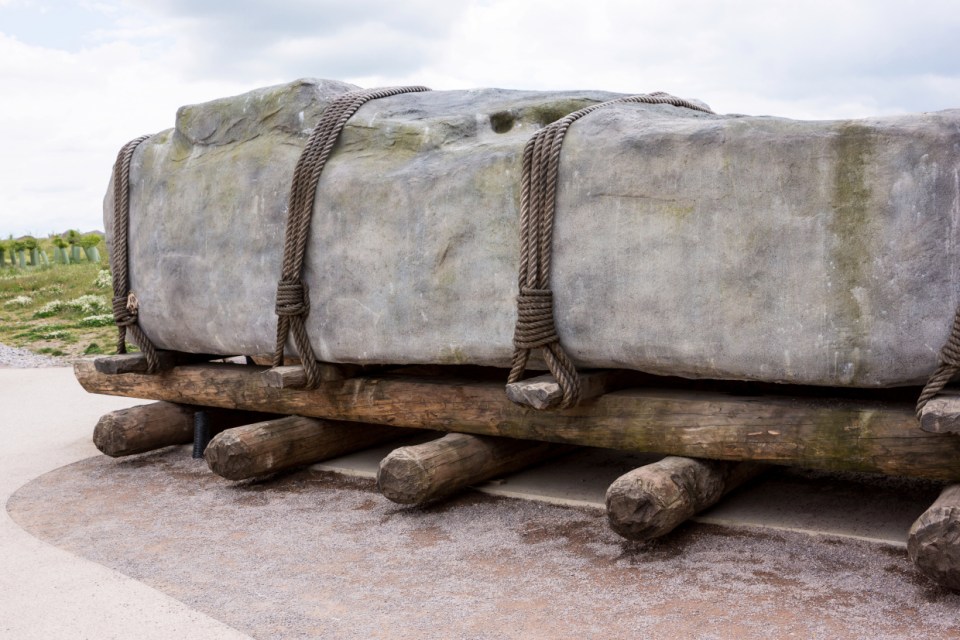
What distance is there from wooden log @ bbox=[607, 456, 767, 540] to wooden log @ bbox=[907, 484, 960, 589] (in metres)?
0.76

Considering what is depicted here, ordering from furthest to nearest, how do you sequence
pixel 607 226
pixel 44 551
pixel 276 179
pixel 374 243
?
pixel 276 179 < pixel 374 243 < pixel 44 551 < pixel 607 226

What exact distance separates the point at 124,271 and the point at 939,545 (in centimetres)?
417

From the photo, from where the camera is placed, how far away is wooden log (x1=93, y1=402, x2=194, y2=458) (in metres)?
5.24

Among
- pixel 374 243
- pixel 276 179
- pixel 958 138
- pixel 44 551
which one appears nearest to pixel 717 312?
pixel 958 138

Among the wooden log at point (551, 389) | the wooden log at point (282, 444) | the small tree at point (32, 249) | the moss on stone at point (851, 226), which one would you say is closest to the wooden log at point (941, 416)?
the moss on stone at point (851, 226)

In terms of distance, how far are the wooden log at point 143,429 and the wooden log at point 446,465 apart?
1.98 metres

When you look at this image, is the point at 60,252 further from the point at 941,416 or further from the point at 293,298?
the point at 941,416

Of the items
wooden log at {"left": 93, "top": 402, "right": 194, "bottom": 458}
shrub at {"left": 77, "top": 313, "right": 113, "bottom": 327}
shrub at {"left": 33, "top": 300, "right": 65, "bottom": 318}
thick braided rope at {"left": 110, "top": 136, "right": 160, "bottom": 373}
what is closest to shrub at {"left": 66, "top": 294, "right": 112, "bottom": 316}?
shrub at {"left": 33, "top": 300, "right": 65, "bottom": 318}

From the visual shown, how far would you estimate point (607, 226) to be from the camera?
3.57 m

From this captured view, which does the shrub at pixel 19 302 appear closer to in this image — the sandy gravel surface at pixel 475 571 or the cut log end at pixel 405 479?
the sandy gravel surface at pixel 475 571

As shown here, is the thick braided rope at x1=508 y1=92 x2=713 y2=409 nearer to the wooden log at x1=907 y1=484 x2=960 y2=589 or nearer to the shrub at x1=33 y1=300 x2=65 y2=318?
the wooden log at x1=907 y1=484 x2=960 y2=589

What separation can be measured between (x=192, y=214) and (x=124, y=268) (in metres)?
0.66

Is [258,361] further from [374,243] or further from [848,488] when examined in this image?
[848,488]

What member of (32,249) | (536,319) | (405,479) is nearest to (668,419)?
(536,319)
